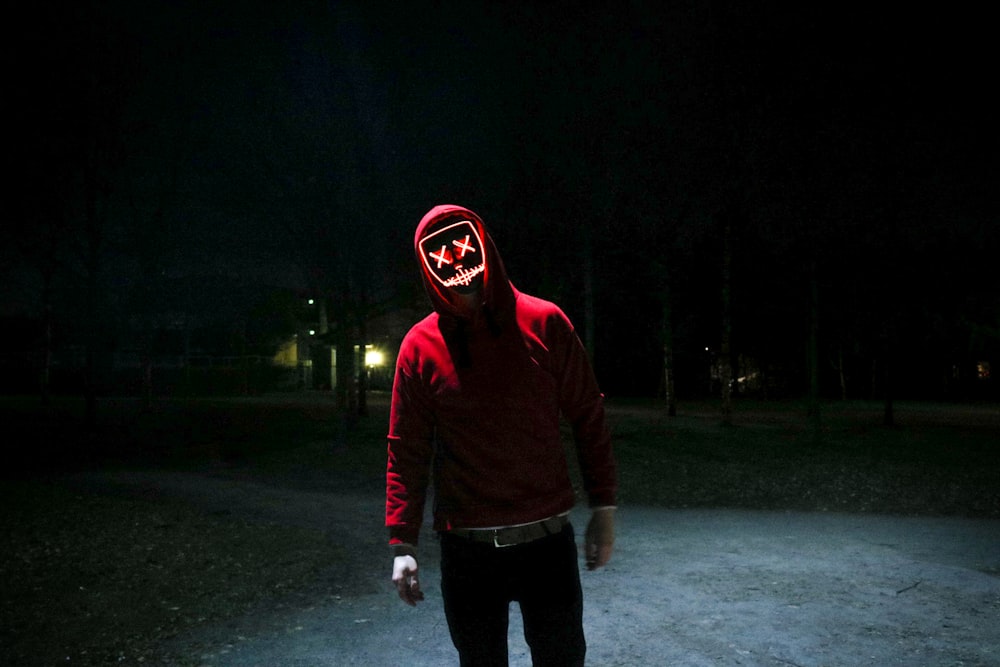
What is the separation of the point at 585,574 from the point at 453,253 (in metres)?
4.44

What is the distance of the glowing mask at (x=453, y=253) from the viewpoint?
8.46ft

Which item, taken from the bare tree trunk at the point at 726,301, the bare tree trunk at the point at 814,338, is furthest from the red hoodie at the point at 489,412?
the bare tree trunk at the point at 726,301

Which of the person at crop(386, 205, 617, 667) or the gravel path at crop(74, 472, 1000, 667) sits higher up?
the person at crop(386, 205, 617, 667)

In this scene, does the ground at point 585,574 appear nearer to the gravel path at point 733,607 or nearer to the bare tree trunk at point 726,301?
the gravel path at point 733,607

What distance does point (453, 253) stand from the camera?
103 inches

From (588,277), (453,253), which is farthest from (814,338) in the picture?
(453,253)

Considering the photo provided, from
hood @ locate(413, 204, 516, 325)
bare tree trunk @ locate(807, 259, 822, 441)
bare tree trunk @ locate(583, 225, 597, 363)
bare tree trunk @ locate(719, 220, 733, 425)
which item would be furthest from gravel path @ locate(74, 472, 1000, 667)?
bare tree trunk @ locate(719, 220, 733, 425)

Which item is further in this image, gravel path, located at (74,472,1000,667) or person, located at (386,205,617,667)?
gravel path, located at (74,472,1000,667)

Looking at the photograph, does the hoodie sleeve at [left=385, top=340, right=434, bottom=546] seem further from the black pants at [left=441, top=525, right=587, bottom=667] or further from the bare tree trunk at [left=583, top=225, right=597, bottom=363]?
the bare tree trunk at [left=583, top=225, right=597, bottom=363]

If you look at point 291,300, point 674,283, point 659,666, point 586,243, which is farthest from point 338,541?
point 291,300

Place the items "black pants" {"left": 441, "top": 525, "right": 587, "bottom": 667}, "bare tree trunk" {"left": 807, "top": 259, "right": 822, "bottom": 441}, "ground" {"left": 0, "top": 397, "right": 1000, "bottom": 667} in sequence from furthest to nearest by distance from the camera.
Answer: "bare tree trunk" {"left": 807, "top": 259, "right": 822, "bottom": 441} < "ground" {"left": 0, "top": 397, "right": 1000, "bottom": 667} < "black pants" {"left": 441, "top": 525, "right": 587, "bottom": 667}

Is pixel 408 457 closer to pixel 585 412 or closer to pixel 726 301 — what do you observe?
pixel 585 412

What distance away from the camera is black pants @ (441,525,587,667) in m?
2.43

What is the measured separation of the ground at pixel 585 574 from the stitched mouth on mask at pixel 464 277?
282cm
